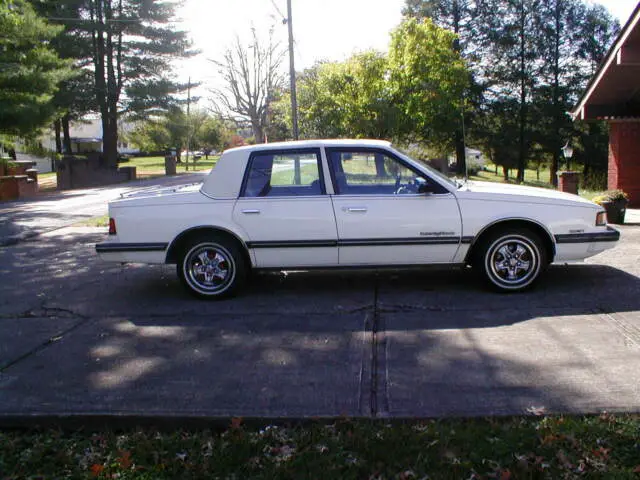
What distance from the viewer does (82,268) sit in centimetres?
917

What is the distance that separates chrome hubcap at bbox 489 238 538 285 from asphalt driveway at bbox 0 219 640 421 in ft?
0.76

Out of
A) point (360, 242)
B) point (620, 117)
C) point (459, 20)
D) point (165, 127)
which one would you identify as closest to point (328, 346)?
point (360, 242)

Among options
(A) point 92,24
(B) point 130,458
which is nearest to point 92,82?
(A) point 92,24

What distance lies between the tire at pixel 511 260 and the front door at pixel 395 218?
0.34m

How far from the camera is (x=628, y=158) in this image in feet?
52.9

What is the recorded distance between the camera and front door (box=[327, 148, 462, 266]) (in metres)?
6.63

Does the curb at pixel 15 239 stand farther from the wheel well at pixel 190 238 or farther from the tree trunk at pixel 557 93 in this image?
the tree trunk at pixel 557 93

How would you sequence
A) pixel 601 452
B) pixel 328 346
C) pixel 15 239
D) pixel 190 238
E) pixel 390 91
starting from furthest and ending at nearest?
pixel 390 91 → pixel 15 239 → pixel 190 238 → pixel 328 346 → pixel 601 452

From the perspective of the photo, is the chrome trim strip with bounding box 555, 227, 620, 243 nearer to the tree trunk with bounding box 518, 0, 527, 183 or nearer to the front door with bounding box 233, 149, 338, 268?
the front door with bounding box 233, 149, 338, 268

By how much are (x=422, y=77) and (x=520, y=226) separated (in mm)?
25338

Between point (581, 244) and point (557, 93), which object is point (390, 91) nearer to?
point (557, 93)

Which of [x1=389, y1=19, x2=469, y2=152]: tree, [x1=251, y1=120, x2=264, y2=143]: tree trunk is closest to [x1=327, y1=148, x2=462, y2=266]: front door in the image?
[x1=389, y1=19, x2=469, y2=152]: tree

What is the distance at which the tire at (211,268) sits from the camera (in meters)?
6.81

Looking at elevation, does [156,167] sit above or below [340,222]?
above
